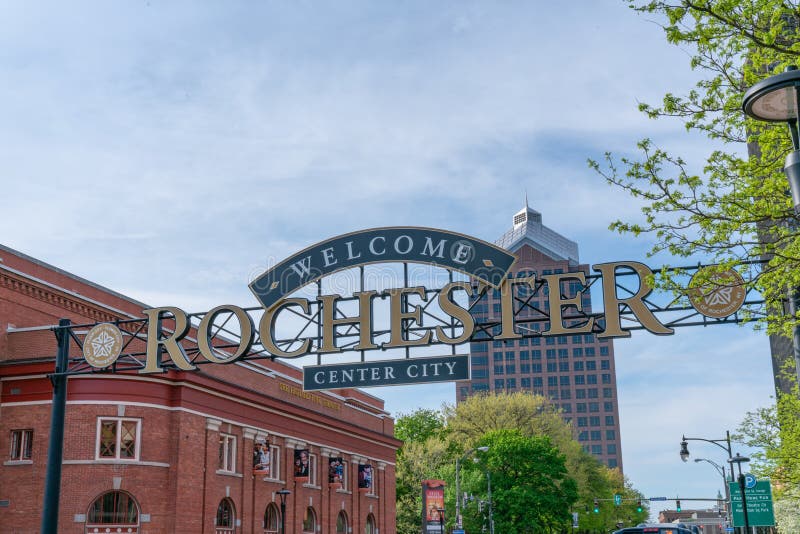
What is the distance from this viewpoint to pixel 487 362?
18362 centimetres

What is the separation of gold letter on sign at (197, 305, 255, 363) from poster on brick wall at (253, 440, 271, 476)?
19.3m

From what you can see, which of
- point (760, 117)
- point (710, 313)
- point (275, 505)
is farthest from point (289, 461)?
point (760, 117)

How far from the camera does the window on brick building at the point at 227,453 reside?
141 ft

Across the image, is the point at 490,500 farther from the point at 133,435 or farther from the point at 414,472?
the point at 133,435

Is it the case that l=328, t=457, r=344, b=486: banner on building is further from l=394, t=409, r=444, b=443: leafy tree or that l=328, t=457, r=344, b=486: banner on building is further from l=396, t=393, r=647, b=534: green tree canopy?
l=394, t=409, r=444, b=443: leafy tree

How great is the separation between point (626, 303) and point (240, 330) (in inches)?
427

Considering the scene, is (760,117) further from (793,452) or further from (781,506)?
(781,506)

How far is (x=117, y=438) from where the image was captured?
3766cm

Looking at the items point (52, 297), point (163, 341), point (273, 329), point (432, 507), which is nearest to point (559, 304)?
point (273, 329)

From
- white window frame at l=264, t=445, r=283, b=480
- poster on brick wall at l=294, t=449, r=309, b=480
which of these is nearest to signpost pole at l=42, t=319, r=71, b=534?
white window frame at l=264, t=445, r=283, b=480

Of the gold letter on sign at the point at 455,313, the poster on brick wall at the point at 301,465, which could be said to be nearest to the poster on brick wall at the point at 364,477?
the poster on brick wall at the point at 301,465

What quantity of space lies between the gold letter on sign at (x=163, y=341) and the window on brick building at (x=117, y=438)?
38.6 ft

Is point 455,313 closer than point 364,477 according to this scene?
Yes

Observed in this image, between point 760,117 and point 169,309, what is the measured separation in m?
20.6
